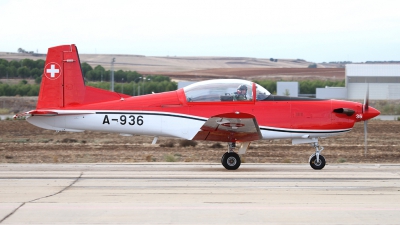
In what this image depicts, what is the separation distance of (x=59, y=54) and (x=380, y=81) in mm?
60439

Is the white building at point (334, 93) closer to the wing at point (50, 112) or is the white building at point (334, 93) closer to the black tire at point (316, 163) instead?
the black tire at point (316, 163)

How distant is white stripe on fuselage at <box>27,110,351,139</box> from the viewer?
15.0 meters

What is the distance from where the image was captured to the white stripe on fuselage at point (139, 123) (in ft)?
49.3

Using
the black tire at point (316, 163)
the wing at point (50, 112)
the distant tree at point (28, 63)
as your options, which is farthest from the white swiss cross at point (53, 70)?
the distant tree at point (28, 63)

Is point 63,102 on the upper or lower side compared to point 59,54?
lower

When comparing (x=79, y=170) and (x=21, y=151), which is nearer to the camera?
(x=79, y=170)

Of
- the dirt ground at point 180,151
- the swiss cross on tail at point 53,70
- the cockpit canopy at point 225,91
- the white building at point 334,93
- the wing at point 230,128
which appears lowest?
the dirt ground at point 180,151

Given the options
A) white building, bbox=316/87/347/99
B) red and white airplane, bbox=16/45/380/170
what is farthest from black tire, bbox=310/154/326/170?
white building, bbox=316/87/347/99

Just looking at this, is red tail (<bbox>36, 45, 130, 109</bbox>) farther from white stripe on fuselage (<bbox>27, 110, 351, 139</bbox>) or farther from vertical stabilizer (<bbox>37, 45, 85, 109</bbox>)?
white stripe on fuselage (<bbox>27, 110, 351, 139</bbox>)
